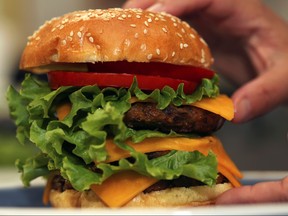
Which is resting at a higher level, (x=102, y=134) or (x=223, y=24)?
(x=102, y=134)

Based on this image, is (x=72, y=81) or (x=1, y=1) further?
(x=1, y=1)

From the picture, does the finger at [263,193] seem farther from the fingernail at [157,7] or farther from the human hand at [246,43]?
the fingernail at [157,7]

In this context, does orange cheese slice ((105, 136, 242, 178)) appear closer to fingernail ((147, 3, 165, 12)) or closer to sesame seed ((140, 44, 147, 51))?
sesame seed ((140, 44, 147, 51))

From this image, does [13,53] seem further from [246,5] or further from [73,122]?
[73,122]

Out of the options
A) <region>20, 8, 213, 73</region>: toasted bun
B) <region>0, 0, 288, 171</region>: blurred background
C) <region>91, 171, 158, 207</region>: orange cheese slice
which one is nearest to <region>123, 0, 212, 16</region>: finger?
<region>20, 8, 213, 73</region>: toasted bun

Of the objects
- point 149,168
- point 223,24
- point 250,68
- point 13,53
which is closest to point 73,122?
point 149,168

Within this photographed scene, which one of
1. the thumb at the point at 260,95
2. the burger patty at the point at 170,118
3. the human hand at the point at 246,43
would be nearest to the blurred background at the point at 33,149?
the human hand at the point at 246,43

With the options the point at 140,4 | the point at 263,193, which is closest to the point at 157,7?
the point at 140,4
